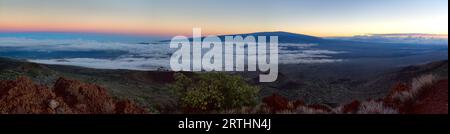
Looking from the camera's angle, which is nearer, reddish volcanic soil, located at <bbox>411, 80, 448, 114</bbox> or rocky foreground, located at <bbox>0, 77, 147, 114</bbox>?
reddish volcanic soil, located at <bbox>411, 80, 448, 114</bbox>

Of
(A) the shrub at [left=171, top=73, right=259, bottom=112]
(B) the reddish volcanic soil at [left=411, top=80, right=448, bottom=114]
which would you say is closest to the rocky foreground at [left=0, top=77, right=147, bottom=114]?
(A) the shrub at [left=171, top=73, right=259, bottom=112]

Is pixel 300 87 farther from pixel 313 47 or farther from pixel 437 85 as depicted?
pixel 437 85

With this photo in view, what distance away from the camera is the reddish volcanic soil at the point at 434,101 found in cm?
1143

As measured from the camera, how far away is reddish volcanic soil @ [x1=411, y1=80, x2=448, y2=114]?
11.4 meters

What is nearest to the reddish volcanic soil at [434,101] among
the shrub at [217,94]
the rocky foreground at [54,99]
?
the rocky foreground at [54,99]

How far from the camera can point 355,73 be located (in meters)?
69.6

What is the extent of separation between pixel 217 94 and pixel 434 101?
10.5m

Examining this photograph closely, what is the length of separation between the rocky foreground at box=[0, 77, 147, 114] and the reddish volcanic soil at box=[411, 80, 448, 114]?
7958mm

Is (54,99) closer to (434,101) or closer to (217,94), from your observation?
(217,94)

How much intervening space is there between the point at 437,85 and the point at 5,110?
36.6 ft

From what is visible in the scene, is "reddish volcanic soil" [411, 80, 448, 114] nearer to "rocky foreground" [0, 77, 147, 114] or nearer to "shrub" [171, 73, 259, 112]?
"rocky foreground" [0, 77, 147, 114]

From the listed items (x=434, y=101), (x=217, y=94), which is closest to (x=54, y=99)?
(x=217, y=94)

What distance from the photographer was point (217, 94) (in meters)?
21.6
